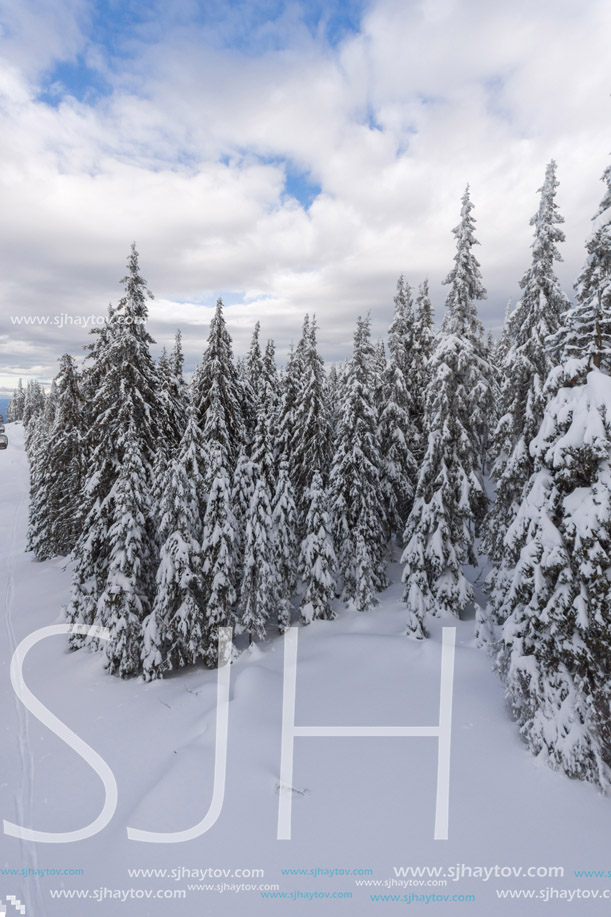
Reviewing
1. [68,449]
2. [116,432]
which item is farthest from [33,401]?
[116,432]

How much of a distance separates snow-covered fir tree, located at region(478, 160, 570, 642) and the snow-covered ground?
5609 millimetres

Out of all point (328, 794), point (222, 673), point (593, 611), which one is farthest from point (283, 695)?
point (593, 611)

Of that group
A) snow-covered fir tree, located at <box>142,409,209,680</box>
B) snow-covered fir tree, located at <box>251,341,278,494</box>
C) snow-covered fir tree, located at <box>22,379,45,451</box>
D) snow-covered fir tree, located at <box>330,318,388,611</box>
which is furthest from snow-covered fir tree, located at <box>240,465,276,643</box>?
snow-covered fir tree, located at <box>22,379,45,451</box>

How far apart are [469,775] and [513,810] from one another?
1230 mm

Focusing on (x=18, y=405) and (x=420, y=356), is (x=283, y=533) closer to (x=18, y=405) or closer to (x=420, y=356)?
(x=420, y=356)

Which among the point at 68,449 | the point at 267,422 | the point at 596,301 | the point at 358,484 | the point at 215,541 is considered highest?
the point at 596,301

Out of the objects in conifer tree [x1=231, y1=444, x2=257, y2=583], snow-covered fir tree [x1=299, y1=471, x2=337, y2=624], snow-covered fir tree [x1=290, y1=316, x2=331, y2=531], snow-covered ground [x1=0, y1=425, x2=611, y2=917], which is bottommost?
snow-covered ground [x1=0, y1=425, x2=611, y2=917]

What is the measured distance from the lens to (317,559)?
20.8 metres

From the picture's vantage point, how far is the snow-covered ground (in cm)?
867

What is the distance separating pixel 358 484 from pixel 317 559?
4140mm

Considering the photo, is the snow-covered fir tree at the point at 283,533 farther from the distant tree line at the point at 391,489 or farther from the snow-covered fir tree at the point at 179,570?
the snow-covered fir tree at the point at 179,570

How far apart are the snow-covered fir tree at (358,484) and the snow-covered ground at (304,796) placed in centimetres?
430

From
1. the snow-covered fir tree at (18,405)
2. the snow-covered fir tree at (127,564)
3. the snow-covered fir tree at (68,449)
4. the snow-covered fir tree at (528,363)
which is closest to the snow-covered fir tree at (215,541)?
the snow-covered fir tree at (127,564)

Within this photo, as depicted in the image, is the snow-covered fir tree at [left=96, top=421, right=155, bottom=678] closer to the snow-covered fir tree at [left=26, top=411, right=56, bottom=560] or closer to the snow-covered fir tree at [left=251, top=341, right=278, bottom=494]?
the snow-covered fir tree at [left=251, top=341, right=278, bottom=494]
